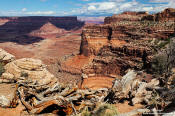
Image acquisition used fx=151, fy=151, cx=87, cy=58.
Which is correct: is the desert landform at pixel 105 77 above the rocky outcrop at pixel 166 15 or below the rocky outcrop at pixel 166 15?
below

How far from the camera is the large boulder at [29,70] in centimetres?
1622

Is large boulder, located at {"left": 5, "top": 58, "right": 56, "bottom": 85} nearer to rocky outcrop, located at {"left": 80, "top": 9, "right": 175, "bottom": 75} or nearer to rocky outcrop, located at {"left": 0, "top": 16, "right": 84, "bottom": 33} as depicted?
rocky outcrop, located at {"left": 80, "top": 9, "right": 175, "bottom": 75}

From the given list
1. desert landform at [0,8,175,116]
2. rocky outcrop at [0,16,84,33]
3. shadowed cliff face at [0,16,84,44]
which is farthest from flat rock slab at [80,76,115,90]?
rocky outcrop at [0,16,84,33]

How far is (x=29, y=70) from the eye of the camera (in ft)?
56.7

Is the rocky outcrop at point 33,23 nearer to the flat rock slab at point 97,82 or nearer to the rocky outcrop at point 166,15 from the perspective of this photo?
the flat rock slab at point 97,82

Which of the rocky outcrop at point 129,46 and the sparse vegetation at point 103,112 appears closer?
the sparse vegetation at point 103,112

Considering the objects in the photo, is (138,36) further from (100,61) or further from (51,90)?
(51,90)

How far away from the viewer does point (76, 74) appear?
34.4m

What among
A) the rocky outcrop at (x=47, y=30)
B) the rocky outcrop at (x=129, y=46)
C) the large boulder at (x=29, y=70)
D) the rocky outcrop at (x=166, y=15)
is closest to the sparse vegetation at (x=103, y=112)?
the large boulder at (x=29, y=70)

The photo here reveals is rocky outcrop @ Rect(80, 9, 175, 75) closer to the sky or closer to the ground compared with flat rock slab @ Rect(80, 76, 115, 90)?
A: closer to the sky

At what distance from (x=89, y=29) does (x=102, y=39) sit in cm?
470

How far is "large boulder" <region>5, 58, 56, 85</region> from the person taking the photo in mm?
16219

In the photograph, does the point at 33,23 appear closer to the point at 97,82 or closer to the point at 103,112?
the point at 97,82

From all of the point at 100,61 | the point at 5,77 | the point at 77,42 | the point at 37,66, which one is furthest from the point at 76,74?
the point at 77,42
